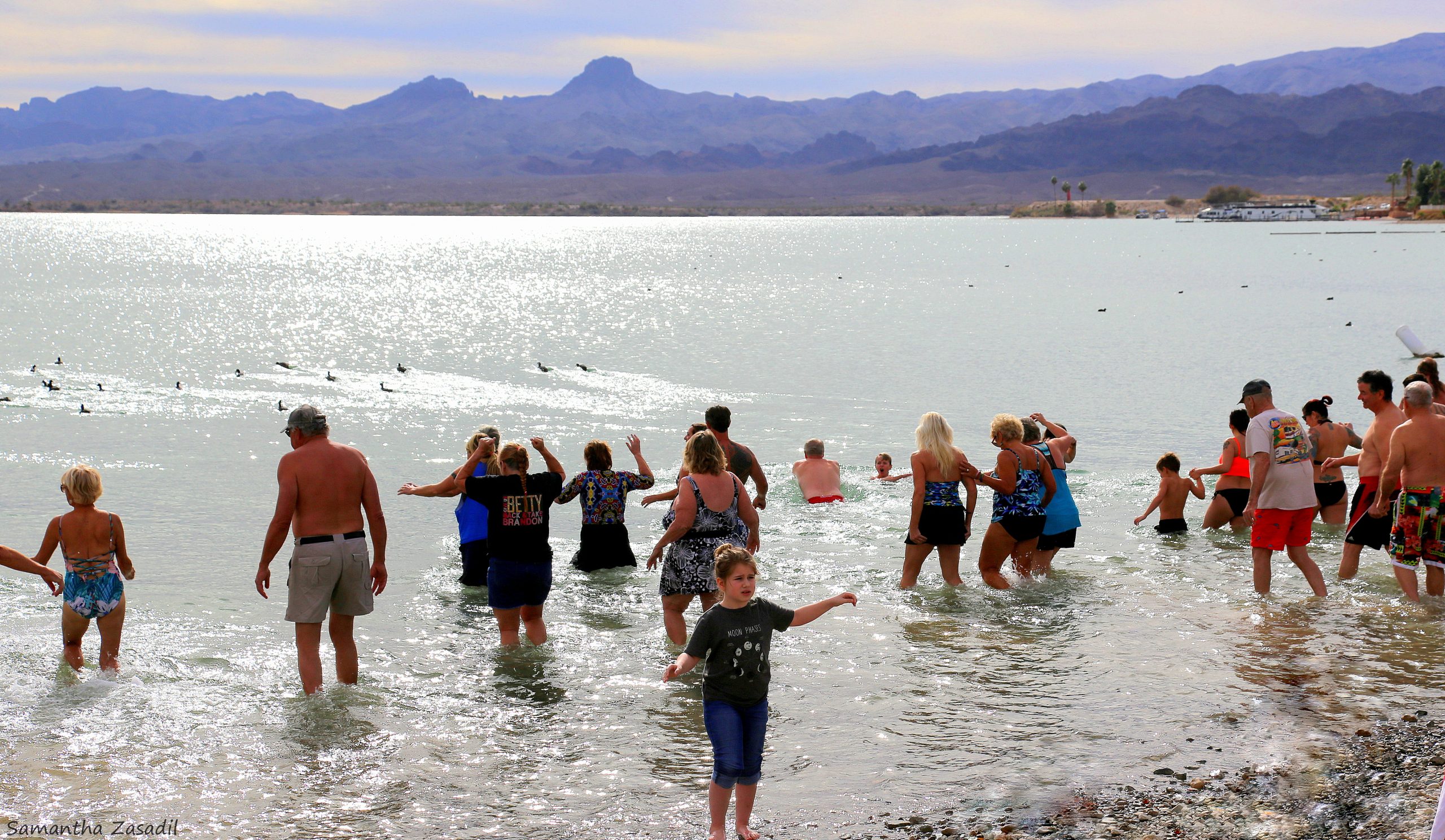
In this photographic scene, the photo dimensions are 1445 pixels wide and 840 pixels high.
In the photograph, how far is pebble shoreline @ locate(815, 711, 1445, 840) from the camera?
230 inches

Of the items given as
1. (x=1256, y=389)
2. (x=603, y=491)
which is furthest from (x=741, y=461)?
(x=1256, y=389)

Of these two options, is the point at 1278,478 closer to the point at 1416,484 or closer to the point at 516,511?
the point at 1416,484

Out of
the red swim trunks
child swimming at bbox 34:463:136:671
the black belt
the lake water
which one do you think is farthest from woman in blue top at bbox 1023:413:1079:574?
child swimming at bbox 34:463:136:671

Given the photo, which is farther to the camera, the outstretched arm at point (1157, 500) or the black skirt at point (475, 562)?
the outstretched arm at point (1157, 500)

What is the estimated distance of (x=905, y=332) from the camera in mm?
47625

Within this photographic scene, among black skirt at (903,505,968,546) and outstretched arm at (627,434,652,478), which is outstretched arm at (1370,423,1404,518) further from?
outstretched arm at (627,434,652,478)

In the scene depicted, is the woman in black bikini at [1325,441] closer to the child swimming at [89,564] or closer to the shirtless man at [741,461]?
the shirtless man at [741,461]

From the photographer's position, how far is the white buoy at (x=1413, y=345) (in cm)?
3566

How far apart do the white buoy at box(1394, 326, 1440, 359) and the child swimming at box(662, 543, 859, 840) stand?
115ft

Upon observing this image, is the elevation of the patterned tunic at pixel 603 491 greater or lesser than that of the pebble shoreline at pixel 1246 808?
greater

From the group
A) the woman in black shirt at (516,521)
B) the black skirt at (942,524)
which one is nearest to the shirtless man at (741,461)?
the black skirt at (942,524)

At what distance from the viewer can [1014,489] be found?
10.0m

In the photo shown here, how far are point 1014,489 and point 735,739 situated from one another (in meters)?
4.93

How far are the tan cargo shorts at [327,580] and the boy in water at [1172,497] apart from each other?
332 inches
